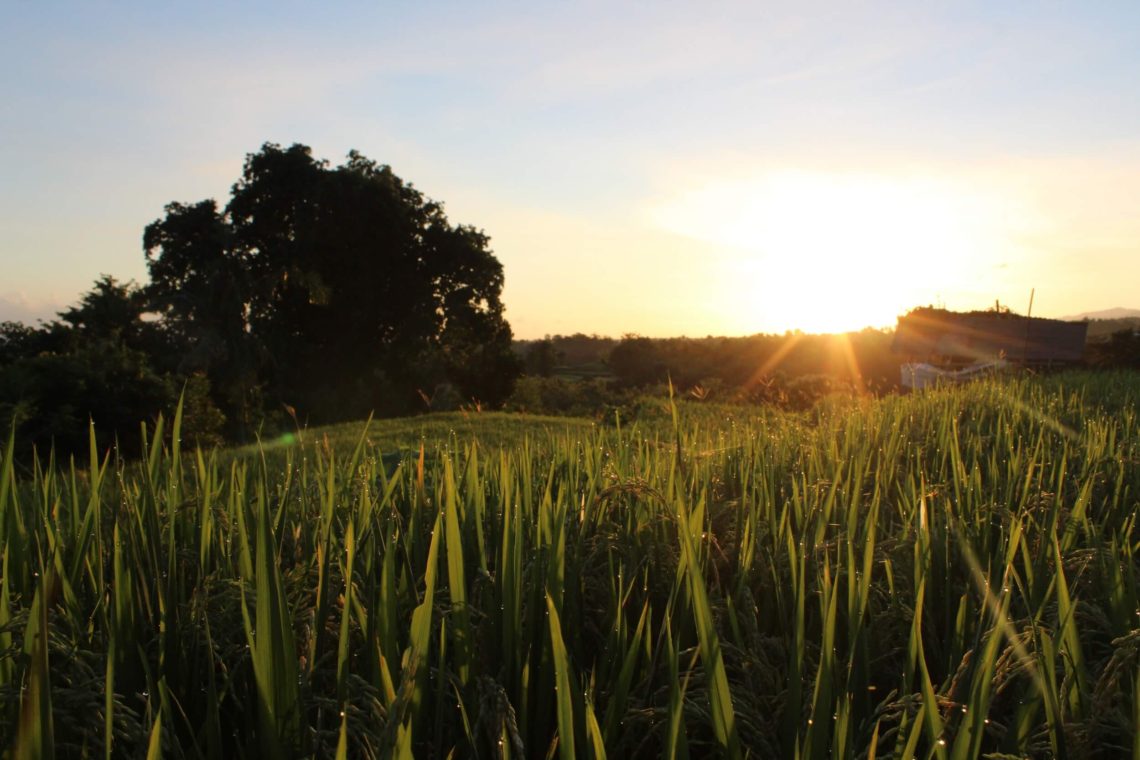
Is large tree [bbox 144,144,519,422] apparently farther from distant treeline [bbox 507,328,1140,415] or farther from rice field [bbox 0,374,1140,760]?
rice field [bbox 0,374,1140,760]

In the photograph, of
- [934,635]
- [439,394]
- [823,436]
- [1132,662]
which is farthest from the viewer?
[439,394]

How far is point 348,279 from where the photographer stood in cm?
2984

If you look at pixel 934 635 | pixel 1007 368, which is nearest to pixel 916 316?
pixel 1007 368

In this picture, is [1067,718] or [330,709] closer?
[330,709]

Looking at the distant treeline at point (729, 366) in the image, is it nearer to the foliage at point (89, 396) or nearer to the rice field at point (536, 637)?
the foliage at point (89, 396)

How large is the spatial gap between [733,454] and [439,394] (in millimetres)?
21996

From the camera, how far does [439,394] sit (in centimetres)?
2567

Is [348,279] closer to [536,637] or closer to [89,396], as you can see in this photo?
[89,396]

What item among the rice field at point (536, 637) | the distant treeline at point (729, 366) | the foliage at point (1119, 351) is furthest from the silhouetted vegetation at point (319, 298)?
the rice field at point (536, 637)

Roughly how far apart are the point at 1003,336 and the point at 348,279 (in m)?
22.7

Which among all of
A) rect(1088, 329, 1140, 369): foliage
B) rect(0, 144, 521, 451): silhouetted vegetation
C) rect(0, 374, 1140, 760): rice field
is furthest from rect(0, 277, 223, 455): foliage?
rect(1088, 329, 1140, 369): foliage

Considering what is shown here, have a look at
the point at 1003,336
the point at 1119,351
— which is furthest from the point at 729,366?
the point at 1119,351

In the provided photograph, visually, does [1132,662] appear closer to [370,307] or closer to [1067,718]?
[1067,718]

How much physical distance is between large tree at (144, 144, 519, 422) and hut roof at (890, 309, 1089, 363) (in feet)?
50.8
